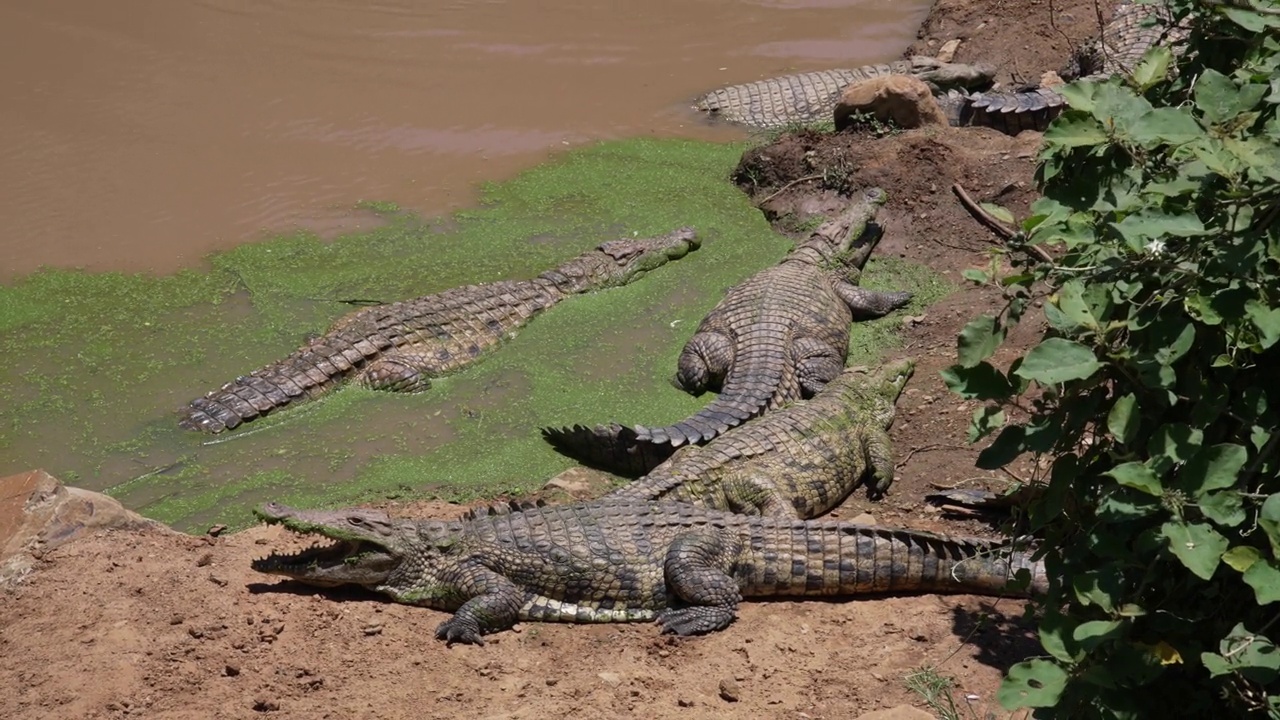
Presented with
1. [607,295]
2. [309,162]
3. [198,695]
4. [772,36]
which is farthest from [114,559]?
[772,36]

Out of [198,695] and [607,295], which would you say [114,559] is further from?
[607,295]

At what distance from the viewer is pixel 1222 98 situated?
249 cm

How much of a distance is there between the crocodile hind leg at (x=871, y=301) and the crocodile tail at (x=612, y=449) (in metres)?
2.34

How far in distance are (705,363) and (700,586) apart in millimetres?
2302

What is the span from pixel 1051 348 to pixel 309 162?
27.9 feet

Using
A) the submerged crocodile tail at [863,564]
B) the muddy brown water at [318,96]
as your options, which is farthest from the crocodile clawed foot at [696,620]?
the muddy brown water at [318,96]

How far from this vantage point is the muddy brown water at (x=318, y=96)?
933 centimetres

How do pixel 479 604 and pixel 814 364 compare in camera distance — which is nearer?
pixel 479 604

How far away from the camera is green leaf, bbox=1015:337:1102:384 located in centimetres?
245

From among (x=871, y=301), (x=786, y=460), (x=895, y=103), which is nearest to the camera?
(x=786, y=460)

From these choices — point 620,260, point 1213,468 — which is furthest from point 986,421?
point 620,260

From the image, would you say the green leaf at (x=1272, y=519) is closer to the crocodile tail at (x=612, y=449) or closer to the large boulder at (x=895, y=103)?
the crocodile tail at (x=612, y=449)

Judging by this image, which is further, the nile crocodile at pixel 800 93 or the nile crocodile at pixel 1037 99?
the nile crocodile at pixel 800 93

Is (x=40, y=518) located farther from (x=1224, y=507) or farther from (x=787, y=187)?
(x=787, y=187)
